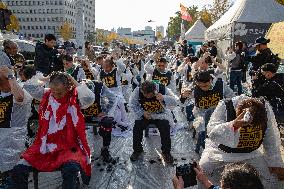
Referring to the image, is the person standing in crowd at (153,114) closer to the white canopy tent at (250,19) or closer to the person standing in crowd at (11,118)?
the person standing in crowd at (11,118)

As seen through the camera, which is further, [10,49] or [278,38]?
[278,38]

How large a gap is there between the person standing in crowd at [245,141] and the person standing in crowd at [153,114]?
2.25 metres

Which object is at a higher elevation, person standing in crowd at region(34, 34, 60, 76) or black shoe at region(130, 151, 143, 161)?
person standing in crowd at region(34, 34, 60, 76)

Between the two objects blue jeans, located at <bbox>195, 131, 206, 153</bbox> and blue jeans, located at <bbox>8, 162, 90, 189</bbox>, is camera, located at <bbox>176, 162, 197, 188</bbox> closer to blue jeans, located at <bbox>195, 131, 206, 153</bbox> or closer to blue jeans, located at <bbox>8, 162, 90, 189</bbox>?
blue jeans, located at <bbox>8, 162, 90, 189</bbox>

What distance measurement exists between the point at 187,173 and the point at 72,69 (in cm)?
600

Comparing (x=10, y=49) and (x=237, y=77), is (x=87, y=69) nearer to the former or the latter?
Result: (x=10, y=49)

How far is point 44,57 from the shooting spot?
770 centimetres

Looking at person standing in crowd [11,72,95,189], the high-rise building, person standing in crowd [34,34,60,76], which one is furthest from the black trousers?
the high-rise building

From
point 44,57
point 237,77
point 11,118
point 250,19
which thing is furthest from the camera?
point 250,19

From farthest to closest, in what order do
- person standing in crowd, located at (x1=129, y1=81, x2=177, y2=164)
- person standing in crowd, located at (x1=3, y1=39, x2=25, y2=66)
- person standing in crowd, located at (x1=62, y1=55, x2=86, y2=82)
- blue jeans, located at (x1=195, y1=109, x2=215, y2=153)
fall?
1. person standing in crowd, located at (x1=62, y1=55, x2=86, y2=82)
2. person standing in crowd, located at (x1=3, y1=39, x2=25, y2=66)
3. person standing in crowd, located at (x1=129, y1=81, x2=177, y2=164)
4. blue jeans, located at (x1=195, y1=109, x2=215, y2=153)

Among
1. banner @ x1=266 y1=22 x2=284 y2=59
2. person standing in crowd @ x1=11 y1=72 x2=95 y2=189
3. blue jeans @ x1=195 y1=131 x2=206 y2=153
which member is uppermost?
banner @ x1=266 y1=22 x2=284 y2=59

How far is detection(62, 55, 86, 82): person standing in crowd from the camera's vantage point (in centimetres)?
819

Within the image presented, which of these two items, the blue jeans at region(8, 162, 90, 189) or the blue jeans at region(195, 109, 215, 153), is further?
the blue jeans at region(195, 109, 215, 153)

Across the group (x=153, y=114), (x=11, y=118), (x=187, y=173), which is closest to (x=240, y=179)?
(x=187, y=173)
